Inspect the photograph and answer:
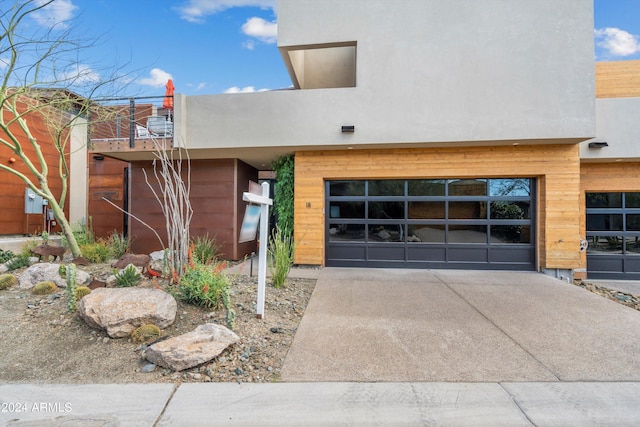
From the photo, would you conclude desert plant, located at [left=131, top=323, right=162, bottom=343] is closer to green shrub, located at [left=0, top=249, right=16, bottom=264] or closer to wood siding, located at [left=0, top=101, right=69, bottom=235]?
green shrub, located at [left=0, top=249, right=16, bottom=264]

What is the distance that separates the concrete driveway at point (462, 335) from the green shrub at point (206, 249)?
10.0ft

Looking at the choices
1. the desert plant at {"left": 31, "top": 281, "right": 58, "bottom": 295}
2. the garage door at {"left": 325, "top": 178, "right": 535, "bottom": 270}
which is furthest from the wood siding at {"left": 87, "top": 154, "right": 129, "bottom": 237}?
the garage door at {"left": 325, "top": 178, "right": 535, "bottom": 270}

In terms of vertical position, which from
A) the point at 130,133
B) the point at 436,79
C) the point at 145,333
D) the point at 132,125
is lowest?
the point at 145,333

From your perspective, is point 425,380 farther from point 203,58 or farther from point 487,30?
point 203,58

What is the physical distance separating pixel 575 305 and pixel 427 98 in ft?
16.1

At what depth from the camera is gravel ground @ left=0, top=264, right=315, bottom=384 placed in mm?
2684

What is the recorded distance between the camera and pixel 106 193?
31.0ft

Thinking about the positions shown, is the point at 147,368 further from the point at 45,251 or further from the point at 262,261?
the point at 45,251

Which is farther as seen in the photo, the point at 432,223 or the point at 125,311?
the point at 432,223

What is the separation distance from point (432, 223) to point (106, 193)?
10.2 m

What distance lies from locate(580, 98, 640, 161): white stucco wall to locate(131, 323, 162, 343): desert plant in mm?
9720

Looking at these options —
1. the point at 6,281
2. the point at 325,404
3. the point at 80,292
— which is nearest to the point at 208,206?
the point at 6,281

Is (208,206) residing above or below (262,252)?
above

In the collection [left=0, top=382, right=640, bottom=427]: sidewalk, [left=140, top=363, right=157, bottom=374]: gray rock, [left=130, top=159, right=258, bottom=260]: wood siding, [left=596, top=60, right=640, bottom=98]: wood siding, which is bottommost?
[left=0, top=382, right=640, bottom=427]: sidewalk
